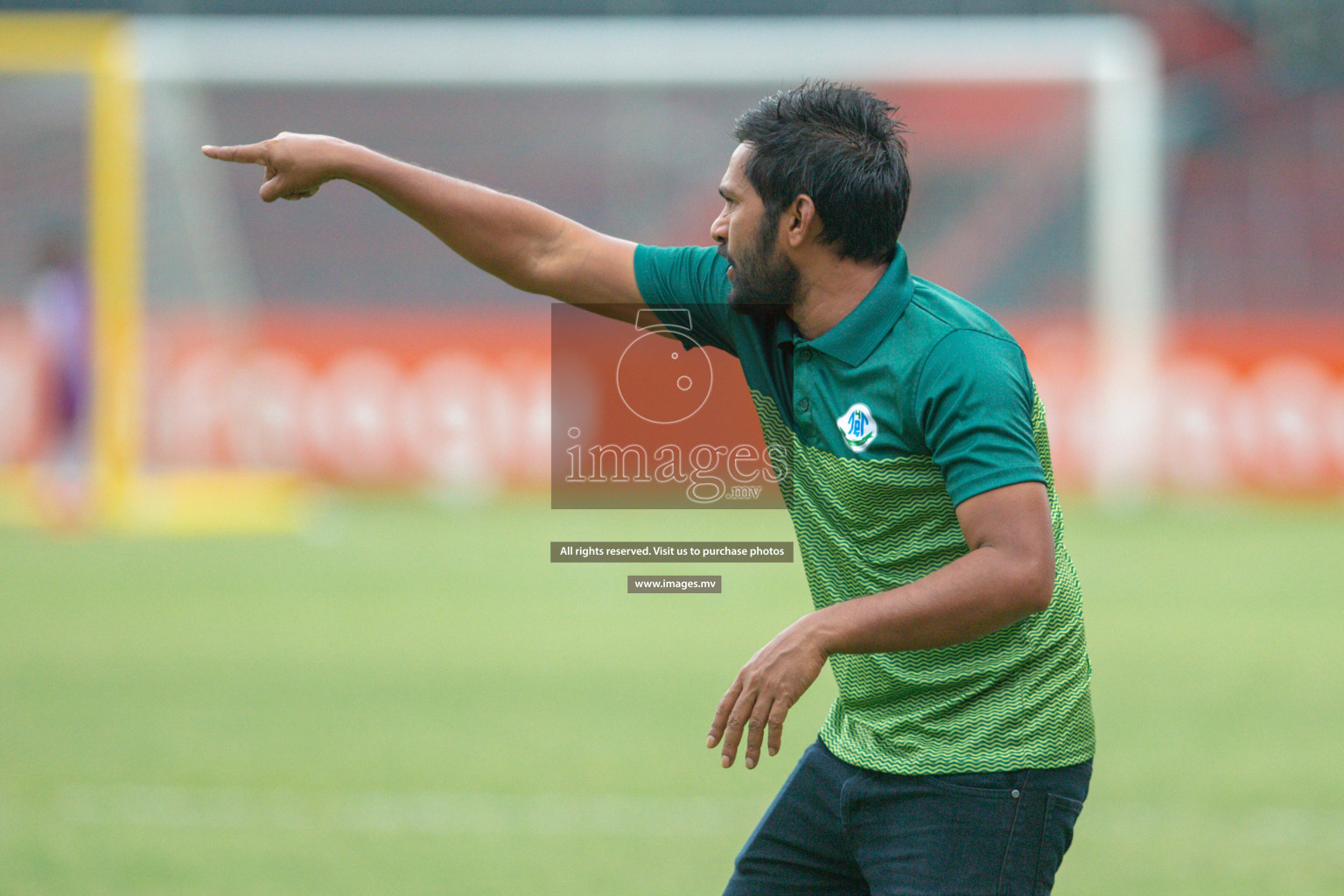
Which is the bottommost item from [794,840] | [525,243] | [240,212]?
[794,840]

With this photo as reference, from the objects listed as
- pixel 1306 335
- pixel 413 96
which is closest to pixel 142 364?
pixel 413 96

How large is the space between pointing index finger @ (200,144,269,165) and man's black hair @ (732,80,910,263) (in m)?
0.91

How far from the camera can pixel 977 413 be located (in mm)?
2463

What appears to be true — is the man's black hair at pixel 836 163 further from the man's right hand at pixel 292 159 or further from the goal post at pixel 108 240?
the goal post at pixel 108 240

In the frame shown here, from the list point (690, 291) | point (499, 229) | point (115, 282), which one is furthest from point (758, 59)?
point (690, 291)

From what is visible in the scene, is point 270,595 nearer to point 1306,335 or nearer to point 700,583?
point 700,583

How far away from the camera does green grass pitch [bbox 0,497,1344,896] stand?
211 inches

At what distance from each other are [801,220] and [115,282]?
495 inches

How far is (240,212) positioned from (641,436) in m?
18.8

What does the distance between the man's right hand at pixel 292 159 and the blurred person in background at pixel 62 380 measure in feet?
40.2

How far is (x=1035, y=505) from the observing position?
2420mm

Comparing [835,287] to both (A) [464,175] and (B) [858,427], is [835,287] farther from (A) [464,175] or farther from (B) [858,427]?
(A) [464,175]

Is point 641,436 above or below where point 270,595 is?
above

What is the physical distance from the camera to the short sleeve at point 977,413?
2.43 m
